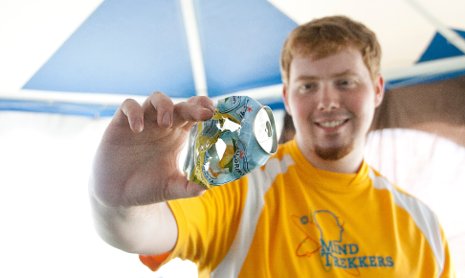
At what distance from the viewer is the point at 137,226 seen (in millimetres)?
665

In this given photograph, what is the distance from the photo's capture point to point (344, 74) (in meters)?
1.03

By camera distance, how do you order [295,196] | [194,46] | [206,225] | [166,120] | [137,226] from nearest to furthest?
1. [166,120]
2. [137,226]
3. [206,225]
4. [295,196]
5. [194,46]

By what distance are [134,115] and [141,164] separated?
0.09 m

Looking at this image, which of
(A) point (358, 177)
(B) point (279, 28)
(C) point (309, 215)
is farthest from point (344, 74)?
(B) point (279, 28)

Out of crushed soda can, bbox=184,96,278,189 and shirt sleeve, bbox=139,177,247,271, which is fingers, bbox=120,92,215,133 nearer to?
crushed soda can, bbox=184,96,278,189

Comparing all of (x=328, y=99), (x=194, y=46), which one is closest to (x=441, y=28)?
(x=194, y=46)

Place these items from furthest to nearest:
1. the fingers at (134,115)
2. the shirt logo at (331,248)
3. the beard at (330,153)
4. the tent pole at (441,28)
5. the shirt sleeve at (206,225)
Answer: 1. the tent pole at (441,28)
2. the beard at (330,153)
3. the shirt logo at (331,248)
4. the shirt sleeve at (206,225)
5. the fingers at (134,115)

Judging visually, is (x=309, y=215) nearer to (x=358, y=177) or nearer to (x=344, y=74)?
(x=358, y=177)

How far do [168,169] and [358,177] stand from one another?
547 mm

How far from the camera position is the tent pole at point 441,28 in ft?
5.87

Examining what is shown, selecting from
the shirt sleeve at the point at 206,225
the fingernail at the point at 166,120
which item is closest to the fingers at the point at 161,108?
the fingernail at the point at 166,120

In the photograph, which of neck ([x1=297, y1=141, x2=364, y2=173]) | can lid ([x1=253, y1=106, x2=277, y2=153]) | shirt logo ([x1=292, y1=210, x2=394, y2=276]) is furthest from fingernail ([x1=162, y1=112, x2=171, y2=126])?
neck ([x1=297, y1=141, x2=364, y2=173])

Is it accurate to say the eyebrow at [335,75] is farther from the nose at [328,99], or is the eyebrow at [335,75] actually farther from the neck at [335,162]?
the neck at [335,162]

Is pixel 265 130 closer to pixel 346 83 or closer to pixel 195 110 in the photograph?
pixel 195 110
